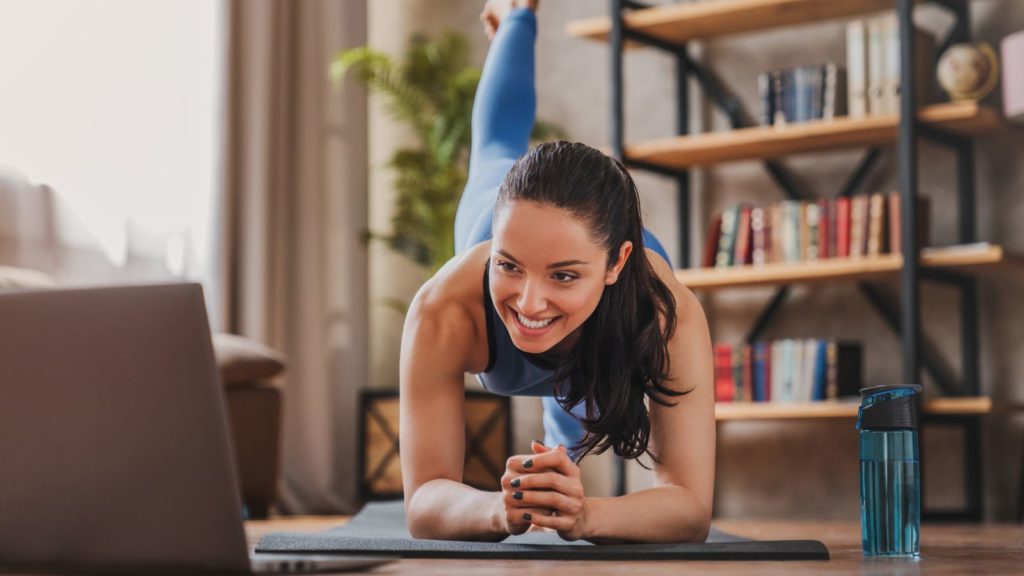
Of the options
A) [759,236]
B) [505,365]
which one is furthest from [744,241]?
[505,365]

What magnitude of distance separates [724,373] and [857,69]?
1003 mm

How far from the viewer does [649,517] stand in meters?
1.57

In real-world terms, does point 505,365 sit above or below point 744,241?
below

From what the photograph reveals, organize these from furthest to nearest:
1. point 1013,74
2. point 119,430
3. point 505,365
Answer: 1. point 1013,74
2. point 505,365
3. point 119,430

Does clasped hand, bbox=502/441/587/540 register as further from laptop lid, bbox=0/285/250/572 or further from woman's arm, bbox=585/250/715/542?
laptop lid, bbox=0/285/250/572

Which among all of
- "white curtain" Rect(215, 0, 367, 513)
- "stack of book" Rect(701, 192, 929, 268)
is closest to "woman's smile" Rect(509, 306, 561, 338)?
"stack of book" Rect(701, 192, 929, 268)

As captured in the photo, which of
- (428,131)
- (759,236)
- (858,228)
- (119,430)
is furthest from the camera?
(428,131)

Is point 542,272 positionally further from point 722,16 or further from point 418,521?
point 722,16

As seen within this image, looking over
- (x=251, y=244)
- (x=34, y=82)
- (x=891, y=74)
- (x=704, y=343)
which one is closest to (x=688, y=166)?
(x=891, y=74)

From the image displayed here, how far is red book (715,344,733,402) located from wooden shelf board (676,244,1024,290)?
0.21 metres

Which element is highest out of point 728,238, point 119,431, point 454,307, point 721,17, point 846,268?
point 721,17

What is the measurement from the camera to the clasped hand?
55.7 inches

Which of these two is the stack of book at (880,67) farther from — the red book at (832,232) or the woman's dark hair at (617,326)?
the woman's dark hair at (617,326)

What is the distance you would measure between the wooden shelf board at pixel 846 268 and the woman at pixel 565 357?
159 cm
